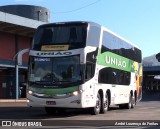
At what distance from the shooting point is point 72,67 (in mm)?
18719

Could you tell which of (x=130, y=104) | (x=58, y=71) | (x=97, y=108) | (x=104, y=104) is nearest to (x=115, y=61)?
(x=104, y=104)

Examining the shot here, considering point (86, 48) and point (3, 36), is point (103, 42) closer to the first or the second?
point (86, 48)

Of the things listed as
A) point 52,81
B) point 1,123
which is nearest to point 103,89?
point 52,81

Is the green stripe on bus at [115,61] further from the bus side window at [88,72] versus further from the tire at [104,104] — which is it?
the tire at [104,104]

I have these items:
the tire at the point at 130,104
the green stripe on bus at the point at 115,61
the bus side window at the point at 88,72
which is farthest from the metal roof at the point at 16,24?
Result: the bus side window at the point at 88,72

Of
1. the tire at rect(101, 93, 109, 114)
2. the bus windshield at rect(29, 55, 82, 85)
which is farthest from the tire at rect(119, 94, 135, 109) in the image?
the bus windshield at rect(29, 55, 82, 85)

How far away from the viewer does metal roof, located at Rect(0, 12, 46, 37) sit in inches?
1500

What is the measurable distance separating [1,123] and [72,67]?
5464 millimetres

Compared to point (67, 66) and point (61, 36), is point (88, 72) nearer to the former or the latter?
point (67, 66)

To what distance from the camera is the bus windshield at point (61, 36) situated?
1897 centimetres

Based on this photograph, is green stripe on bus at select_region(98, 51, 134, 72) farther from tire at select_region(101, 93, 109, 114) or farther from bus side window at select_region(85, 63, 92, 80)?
tire at select_region(101, 93, 109, 114)

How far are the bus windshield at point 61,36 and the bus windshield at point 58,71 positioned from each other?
66cm

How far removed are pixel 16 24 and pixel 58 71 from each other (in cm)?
2165

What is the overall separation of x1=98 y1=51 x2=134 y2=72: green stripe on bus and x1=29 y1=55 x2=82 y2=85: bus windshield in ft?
7.60
